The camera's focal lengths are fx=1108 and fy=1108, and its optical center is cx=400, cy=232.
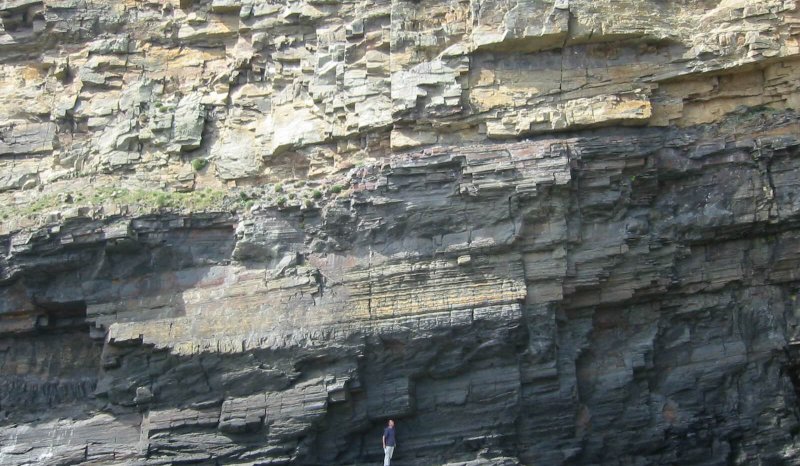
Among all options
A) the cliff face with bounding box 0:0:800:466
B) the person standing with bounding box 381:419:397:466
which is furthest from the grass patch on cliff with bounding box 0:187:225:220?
the person standing with bounding box 381:419:397:466

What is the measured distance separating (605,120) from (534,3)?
263 cm

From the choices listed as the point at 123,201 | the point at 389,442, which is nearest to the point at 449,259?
the point at 389,442

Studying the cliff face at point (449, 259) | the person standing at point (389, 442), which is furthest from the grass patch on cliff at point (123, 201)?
the person standing at point (389, 442)

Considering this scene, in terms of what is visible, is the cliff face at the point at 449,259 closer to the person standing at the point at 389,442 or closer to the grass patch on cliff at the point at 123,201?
the grass patch on cliff at the point at 123,201

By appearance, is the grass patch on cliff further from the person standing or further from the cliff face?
the person standing

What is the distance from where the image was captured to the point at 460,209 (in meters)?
19.4

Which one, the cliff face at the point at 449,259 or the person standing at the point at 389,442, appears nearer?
the person standing at the point at 389,442

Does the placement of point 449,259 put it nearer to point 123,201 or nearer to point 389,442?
point 389,442

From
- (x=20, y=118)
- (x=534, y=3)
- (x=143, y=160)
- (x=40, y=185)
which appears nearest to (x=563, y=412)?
(x=534, y=3)

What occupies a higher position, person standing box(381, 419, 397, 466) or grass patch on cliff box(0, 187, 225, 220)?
grass patch on cliff box(0, 187, 225, 220)

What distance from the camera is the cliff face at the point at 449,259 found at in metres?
19.0

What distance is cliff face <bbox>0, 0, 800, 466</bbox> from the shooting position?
62.3 feet

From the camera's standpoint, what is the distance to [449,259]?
19188 millimetres

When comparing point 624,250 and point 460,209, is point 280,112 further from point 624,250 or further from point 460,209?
point 624,250
